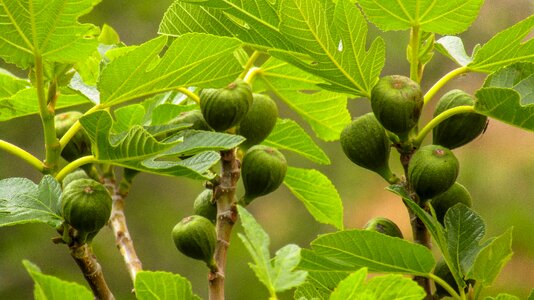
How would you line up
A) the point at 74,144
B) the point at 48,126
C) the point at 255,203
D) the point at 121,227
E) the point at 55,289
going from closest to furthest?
the point at 55,289
the point at 48,126
the point at 74,144
the point at 121,227
the point at 255,203

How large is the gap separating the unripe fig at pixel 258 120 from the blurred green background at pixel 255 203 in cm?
297

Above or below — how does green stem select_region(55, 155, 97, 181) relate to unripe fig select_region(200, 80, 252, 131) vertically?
below

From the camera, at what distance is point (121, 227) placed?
1.15 m

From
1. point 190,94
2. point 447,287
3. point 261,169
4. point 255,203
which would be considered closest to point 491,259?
point 447,287

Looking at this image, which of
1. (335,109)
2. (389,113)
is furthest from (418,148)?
(335,109)

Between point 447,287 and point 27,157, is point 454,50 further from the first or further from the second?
point 27,157

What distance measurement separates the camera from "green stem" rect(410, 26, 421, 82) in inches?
36.4

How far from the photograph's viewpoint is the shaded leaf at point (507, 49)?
879 mm

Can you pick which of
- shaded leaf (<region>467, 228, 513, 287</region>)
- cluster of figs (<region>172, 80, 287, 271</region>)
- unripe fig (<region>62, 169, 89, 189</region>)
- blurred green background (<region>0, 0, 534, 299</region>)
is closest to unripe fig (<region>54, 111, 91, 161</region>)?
unripe fig (<region>62, 169, 89, 189</region>)

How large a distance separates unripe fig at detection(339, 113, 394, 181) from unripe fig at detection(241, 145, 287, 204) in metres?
0.09

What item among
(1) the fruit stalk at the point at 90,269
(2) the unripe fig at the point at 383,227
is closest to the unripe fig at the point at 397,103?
(2) the unripe fig at the point at 383,227

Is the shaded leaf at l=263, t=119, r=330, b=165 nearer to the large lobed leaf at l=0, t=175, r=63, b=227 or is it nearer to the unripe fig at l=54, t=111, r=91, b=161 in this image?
the unripe fig at l=54, t=111, r=91, b=161

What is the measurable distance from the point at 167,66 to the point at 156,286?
26cm

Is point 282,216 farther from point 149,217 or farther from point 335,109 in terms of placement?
point 335,109
